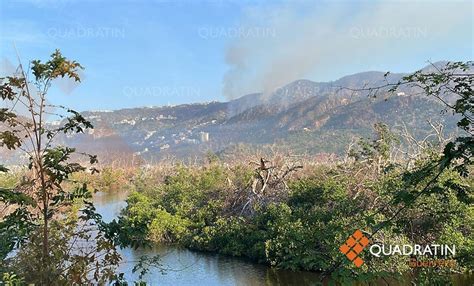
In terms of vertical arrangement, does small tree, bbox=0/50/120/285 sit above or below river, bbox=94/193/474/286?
above

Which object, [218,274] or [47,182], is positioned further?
[218,274]

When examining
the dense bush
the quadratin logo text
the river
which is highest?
the quadratin logo text

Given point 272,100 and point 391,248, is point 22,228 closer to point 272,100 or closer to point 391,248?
point 391,248

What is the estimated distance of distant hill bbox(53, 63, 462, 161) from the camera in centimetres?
4212

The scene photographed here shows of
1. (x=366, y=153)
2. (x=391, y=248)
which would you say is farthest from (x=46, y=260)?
(x=366, y=153)

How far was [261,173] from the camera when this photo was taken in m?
15.7

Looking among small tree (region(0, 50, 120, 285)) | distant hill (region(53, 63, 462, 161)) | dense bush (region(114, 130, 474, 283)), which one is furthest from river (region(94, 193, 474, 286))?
distant hill (region(53, 63, 462, 161))

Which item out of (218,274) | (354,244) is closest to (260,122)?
(218,274)

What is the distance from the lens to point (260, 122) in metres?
76.6

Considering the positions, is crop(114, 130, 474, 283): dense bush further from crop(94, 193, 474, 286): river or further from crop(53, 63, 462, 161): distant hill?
crop(53, 63, 462, 161): distant hill

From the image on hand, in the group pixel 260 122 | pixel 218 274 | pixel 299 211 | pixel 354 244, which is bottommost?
pixel 218 274

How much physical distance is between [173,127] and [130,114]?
14906 millimetres

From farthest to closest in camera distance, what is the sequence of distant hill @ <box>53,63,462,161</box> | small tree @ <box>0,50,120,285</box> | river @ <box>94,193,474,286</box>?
distant hill @ <box>53,63,462,161</box>
river @ <box>94,193,474,286</box>
small tree @ <box>0,50,120,285</box>

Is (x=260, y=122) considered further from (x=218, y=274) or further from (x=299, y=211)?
(x=218, y=274)
